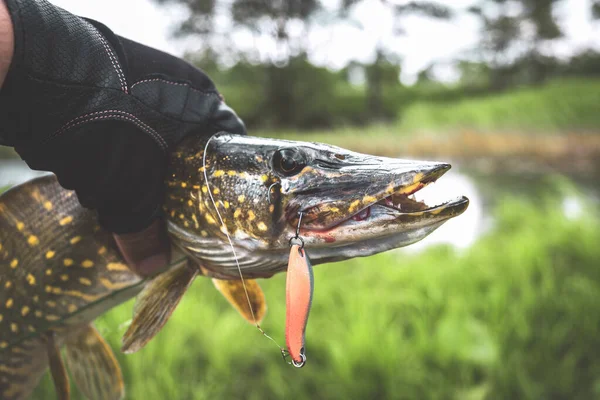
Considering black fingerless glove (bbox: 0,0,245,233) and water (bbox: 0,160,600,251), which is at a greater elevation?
black fingerless glove (bbox: 0,0,245,233)

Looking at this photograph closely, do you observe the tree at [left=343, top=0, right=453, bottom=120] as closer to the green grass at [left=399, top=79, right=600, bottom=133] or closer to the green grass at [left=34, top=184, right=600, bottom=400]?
the green grass at [left=399, top=79, right=600, bottom=133]

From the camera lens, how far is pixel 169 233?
1067 mm

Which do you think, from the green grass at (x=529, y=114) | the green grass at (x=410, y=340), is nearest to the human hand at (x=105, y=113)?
the green grass at (x=410, y=340)

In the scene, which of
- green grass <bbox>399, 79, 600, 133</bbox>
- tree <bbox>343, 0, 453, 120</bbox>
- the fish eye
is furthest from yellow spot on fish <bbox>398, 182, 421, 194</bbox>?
tree <bbox>343, 0, 453, 120</bbox>

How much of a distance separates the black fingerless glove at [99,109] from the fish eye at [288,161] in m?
0.21

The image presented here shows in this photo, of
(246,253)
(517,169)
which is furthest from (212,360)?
(517,169)

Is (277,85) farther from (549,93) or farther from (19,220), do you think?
(19,220)

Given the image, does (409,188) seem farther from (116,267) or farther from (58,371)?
(58,371)

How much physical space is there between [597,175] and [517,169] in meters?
1.45

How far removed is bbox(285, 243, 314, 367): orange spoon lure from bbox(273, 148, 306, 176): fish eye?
0.23 meters

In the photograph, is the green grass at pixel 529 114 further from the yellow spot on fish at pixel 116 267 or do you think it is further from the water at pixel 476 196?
the yellow spot on fish at pixel 116 267

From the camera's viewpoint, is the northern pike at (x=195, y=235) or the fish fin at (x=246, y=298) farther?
the fish fin at (x=246, y=298)

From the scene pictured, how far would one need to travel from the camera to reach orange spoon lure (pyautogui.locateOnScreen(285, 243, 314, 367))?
28.2 inches

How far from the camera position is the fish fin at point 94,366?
126 centimetres
